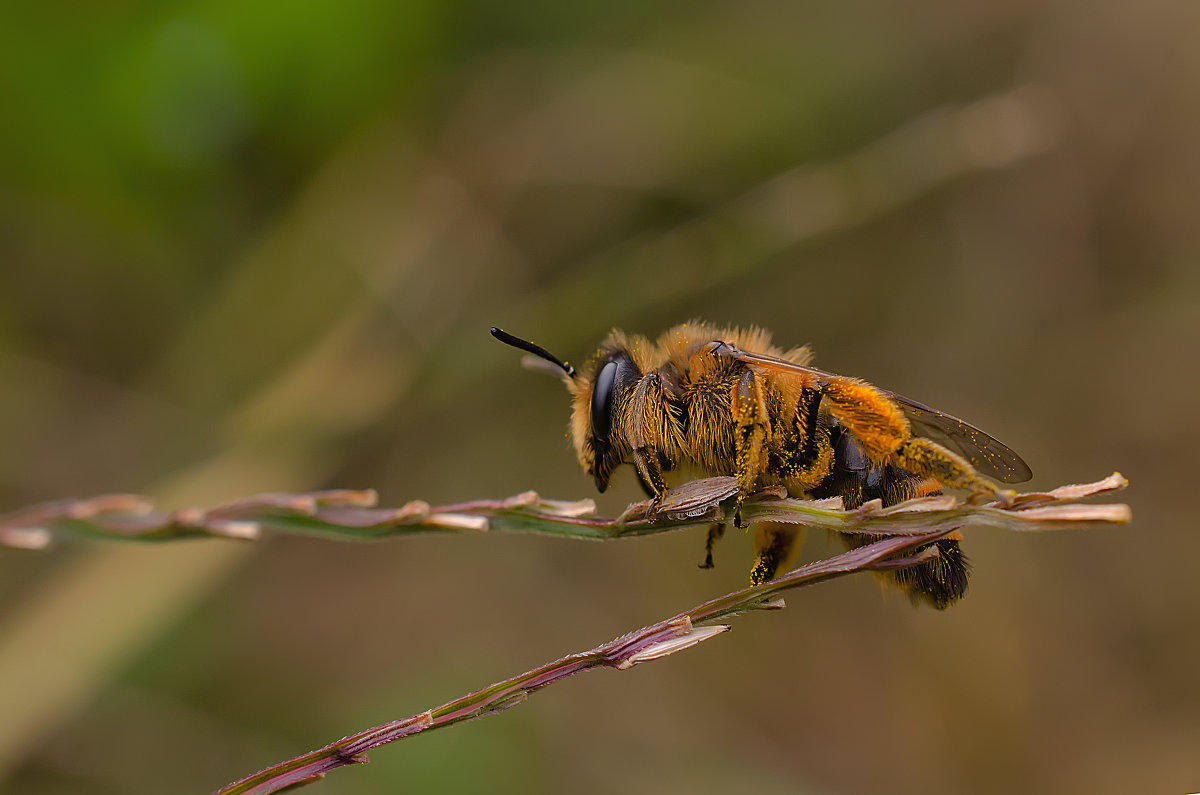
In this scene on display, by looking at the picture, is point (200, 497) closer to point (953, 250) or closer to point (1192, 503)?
point (953, 250)

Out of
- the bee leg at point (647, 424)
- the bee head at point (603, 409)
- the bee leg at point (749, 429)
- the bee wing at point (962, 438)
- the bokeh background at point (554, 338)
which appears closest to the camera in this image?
the bee leg at point (749, 429)

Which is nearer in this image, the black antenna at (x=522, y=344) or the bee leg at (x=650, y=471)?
the bee leg at (x=650, y=471)

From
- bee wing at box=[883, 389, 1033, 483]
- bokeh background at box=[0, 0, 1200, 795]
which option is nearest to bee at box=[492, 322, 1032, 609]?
bee wing at box=[883, 389, 1033, 483]

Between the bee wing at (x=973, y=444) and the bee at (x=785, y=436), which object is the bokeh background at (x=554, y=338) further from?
the bee wing at (x=973, y=444)

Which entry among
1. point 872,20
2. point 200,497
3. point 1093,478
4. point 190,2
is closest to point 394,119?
point 190,2

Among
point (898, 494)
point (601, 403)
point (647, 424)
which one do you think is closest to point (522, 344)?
point (601, 403)

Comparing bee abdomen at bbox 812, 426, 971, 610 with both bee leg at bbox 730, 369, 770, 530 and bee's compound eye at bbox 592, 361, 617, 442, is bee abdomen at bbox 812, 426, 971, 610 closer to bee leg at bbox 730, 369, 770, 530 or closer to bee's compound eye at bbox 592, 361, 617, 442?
bee leg at bbox 730, 369, 770, 530

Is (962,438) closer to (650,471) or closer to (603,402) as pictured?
(650,471)

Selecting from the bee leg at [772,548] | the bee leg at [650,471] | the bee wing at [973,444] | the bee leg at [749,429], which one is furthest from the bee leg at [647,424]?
the bee wing at [973,444]

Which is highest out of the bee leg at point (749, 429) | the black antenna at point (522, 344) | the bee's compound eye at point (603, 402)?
the black antenna at point (522, 344)
